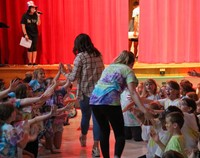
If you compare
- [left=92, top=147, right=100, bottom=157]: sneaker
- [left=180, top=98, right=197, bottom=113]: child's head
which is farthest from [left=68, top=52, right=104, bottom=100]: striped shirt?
[left=180, top=98, right=197, bottom=113]: child's head

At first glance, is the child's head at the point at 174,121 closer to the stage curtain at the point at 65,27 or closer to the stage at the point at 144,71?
the stage at the point at 144,71

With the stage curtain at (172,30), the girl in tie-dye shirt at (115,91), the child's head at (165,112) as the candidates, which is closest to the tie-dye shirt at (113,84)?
the girl in tie-dye shirt at (115,91)

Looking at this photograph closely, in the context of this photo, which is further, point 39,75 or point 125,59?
point 39,75

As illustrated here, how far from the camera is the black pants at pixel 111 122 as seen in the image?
5.06m

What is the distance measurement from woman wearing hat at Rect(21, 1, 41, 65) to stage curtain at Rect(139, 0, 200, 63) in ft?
8.55

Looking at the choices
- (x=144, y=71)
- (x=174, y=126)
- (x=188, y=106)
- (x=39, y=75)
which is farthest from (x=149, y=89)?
(x=144, y=71)

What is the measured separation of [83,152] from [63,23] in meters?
6.41

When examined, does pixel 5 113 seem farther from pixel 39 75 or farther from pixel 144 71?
pixel 144 71

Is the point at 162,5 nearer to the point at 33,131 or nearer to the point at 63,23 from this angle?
the point at 63,23

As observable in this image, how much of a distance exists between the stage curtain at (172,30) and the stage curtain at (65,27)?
608 millimetres

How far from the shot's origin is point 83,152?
640 centimetres

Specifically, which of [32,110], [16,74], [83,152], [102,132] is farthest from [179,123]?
[16,74]

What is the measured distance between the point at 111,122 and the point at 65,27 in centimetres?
753

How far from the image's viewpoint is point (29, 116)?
5.26 meters
